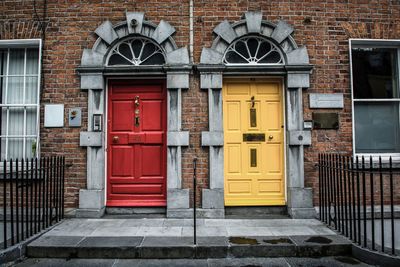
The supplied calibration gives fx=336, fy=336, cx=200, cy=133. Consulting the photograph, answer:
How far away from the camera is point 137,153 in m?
6.48

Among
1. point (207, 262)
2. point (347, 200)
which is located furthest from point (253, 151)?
point (207, 262)

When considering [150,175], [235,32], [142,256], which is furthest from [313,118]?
[142,256]

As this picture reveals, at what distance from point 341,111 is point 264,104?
1468 mm

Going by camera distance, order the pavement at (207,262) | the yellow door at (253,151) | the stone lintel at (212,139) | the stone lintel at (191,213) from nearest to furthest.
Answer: the pavement at (207,262), the stone lintel at (191,213), the stone lintel at (212,139), the yellow door at (253,151)

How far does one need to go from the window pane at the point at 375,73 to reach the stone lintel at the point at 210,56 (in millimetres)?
2738

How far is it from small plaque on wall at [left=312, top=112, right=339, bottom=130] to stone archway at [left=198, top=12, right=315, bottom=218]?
27 cm

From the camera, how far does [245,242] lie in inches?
189

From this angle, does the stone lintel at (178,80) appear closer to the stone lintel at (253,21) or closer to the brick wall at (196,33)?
the brick wall at (196,33)

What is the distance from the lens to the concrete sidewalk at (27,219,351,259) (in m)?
4.63

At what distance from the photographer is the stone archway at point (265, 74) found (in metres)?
6.18

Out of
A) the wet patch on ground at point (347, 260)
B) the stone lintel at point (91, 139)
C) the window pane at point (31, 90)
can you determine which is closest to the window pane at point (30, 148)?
the window pane at point (31, 90)

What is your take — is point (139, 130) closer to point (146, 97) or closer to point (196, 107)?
point (146, 97)

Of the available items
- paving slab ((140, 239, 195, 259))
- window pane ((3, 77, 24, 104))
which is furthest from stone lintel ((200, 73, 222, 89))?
window pane ((3, 77, 24, 104))

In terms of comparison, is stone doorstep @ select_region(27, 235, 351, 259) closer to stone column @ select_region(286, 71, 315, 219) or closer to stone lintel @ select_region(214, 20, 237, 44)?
stone column @ select_region(286, 71, 315, 219)
